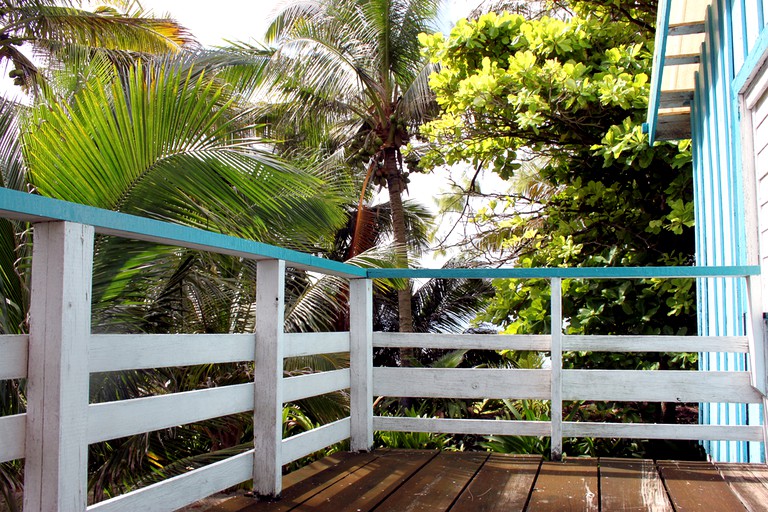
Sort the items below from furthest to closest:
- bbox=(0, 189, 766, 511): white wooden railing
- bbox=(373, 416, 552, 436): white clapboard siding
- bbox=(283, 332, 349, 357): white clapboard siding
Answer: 1. bbox=(373, 416, 552, 436): white clapboard siding
2. bbox=(283, 332, 349, 357): white clapboard siding
3. bbox=(0, 189, 766, 511): white wooden railing

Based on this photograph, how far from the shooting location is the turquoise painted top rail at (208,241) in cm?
178

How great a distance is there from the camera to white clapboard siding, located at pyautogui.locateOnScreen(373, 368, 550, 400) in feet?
12.8

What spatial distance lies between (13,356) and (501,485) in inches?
85.1

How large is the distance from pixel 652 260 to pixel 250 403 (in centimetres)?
458

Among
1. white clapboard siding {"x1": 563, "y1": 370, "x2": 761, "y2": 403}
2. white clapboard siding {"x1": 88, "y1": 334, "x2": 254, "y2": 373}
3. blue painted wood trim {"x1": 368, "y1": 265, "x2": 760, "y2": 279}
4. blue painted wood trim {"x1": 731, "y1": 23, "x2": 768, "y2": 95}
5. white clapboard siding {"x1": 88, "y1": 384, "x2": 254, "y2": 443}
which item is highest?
blue painted wood trim {"x1": 731, "y1": 23, "x2": 768, "y2": 95}

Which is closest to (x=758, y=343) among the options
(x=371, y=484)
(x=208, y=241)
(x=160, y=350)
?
(x=371, y=484)

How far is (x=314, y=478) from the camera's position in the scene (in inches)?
130

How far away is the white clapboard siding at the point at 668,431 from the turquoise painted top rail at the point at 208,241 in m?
0.80

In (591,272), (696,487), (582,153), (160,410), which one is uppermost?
(582,153)

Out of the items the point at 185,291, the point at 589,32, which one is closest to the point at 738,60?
the point at 589,32

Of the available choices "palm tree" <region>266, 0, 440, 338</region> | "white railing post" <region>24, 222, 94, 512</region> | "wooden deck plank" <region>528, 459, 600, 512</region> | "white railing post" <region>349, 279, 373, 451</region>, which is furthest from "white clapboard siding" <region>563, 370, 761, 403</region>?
"palm tree" <region>266, 0, 440, 338</region>

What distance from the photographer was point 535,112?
20.0ft

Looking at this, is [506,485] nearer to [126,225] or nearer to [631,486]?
[631,486]

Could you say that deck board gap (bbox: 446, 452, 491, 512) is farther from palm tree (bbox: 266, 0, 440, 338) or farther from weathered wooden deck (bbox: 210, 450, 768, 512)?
palm tree (bbox: 266, 0, 440, 338)
